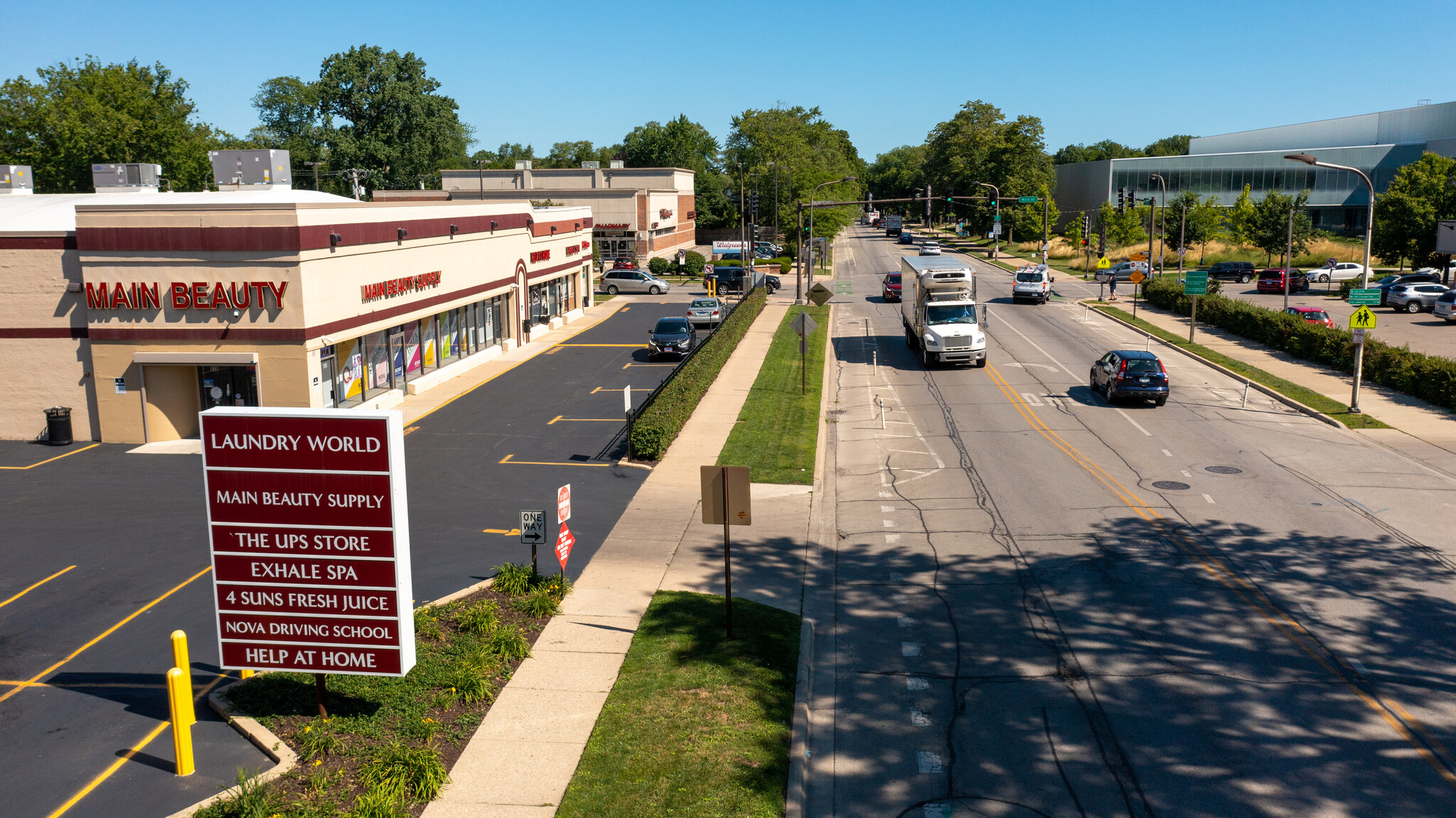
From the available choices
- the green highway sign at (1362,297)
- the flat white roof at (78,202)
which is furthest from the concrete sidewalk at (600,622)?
the green highway sign at (1362,297)

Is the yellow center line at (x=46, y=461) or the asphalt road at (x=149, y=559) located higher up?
the yellow center line at (x=46, y=461)

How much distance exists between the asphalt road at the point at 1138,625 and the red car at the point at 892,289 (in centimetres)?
3503

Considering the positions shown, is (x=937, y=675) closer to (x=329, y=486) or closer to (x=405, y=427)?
(x=329, y=486)

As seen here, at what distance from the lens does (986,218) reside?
103188 mm

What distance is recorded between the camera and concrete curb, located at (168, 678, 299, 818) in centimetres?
952

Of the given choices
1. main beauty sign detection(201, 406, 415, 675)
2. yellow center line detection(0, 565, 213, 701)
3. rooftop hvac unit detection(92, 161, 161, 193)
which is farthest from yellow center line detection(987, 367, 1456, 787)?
rooftop hvac unit detection(92, 161, 161, 193)

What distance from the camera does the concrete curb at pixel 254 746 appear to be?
9.52m

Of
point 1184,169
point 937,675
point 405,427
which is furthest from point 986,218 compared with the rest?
point 937,675

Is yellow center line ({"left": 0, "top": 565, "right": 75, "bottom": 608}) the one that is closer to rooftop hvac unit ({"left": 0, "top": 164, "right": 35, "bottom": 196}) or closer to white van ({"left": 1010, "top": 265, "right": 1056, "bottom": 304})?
rooftop hvac unit ({"left": 0, "top": 164, "right": 35, "bottom": 196})

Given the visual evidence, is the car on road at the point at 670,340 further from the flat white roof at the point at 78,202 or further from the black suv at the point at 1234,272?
the black suv at the point at 1234,272

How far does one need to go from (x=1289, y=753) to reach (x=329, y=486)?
1051 centimetres

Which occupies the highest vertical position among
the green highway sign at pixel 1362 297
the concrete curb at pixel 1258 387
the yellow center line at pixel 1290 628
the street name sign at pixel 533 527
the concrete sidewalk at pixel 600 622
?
the green highway sign at pixel 1362 297

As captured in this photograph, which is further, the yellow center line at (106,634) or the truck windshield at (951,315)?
the truck windshield at (951,315)

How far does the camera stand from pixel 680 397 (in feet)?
89.1
